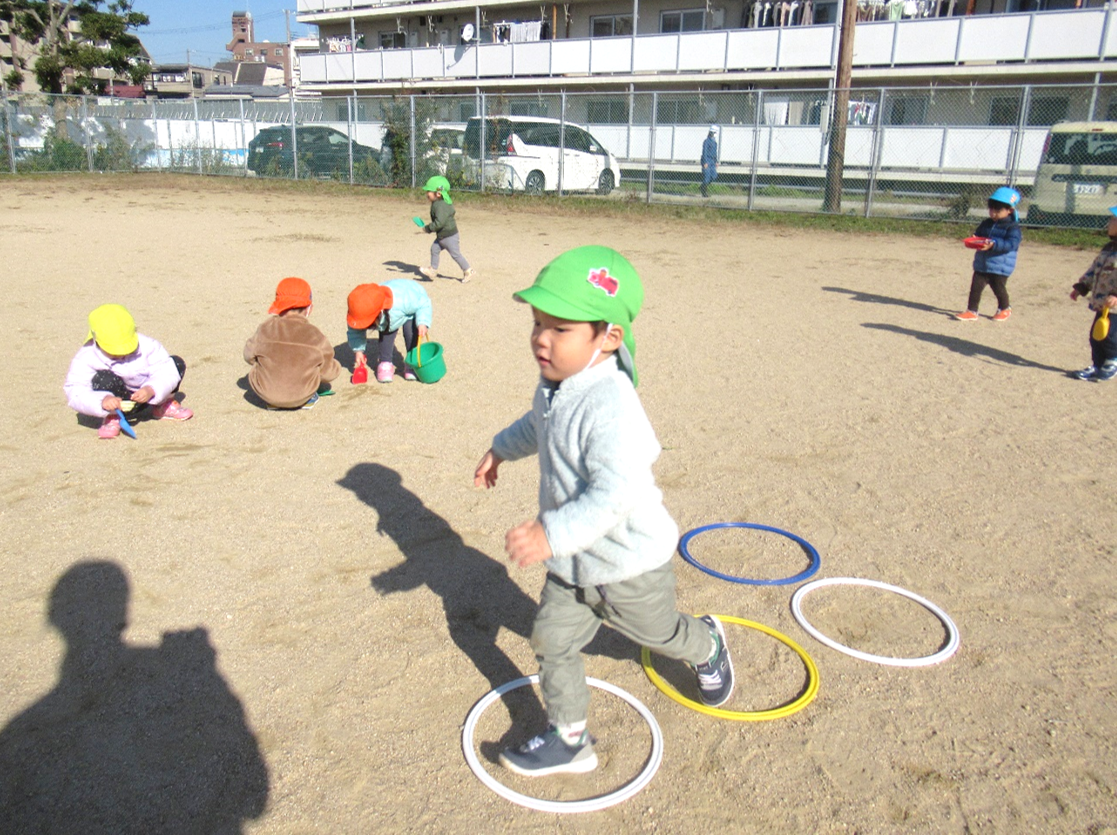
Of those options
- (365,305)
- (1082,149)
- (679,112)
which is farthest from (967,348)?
(679,112)

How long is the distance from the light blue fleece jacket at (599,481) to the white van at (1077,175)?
1761 cm

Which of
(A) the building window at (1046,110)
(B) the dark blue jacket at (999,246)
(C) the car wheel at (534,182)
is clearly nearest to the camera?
(B) the dark blue jacket at (999,246)

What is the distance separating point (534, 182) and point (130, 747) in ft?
68.0

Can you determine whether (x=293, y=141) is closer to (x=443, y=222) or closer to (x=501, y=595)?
(x=443, y=222)

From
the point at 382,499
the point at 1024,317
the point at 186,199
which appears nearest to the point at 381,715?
the point at 382,499

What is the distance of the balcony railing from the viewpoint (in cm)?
2398

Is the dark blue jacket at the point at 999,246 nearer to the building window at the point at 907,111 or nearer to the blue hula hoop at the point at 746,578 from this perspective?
the blue hula hoop at the point at 746,578

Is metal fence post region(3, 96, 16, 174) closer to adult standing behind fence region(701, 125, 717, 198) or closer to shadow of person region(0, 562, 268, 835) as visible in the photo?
adult standing behind fence region(701, 125, 717, 198)

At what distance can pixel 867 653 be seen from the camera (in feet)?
11.6

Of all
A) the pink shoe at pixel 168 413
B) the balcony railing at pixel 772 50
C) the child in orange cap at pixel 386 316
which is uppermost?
the balcony railing at pixel 772 50

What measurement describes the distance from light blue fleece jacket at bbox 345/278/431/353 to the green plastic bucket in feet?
0.74

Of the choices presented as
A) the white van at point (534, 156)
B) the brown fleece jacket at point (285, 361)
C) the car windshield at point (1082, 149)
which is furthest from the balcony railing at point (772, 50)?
the brown fleece jacket at point (285, 361)

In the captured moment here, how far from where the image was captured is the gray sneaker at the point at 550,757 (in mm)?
2799

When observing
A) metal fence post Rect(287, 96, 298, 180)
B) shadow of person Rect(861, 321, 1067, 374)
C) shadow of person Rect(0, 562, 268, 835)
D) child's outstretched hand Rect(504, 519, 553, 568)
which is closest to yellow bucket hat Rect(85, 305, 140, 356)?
shadow of person Rect(0, 562, 268, 835)
